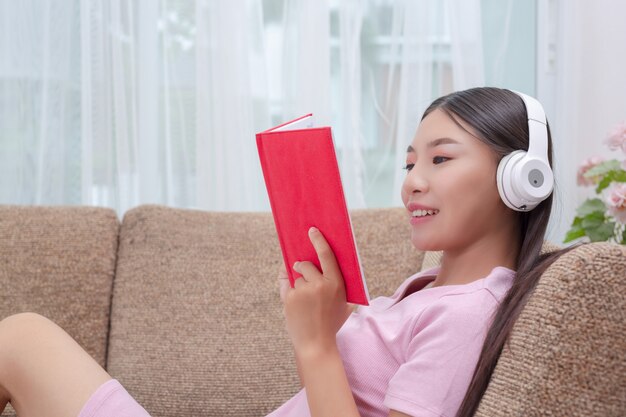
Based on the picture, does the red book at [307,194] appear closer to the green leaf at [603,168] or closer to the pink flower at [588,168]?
the green leaf at [603,168]

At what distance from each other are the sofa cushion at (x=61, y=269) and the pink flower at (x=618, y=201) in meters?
1.22

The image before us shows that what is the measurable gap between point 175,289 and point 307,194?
2.63ft

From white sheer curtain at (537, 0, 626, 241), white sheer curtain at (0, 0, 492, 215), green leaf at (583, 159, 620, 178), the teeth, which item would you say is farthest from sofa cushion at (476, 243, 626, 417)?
white sheer curtain at (537, 0, 626, 241)

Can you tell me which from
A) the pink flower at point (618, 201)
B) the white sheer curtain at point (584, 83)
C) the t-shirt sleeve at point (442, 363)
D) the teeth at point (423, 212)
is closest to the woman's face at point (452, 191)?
the teeth at point (423, 212)

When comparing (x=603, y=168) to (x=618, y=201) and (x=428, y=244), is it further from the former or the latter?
(x=428, y=244)

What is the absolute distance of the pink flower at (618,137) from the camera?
1835mm

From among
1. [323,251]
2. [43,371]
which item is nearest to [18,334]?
[43,371]

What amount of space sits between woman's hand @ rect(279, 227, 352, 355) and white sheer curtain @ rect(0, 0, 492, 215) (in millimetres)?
1281

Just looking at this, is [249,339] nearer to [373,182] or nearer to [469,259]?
[469,259]

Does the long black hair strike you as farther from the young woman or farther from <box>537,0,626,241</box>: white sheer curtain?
<box>537,0,626,241</box>: white sheer curtain

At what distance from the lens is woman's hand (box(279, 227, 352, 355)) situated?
0.99 meters

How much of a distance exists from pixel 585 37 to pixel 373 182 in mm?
879

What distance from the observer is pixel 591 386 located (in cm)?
83

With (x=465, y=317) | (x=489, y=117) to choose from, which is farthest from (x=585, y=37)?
(x=465, y=317)
